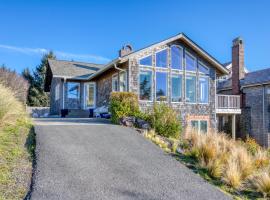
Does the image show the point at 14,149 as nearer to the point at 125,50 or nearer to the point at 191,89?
the point at 191,89

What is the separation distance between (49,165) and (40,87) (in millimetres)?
31228

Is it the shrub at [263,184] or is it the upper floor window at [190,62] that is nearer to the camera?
the shrub at [263,184]

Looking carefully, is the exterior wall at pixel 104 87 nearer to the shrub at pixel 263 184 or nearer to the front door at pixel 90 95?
the front door at pixel 90 95

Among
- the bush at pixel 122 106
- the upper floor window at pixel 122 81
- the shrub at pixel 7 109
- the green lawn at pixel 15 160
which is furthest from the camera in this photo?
the upper floor window at pixel 122 81

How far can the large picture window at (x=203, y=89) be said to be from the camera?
A: 17766 mm

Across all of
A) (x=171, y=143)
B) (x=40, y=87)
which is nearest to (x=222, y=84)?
(x=171, y=143)

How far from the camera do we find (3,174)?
228 inches

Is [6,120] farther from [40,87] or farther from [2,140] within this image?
[40,87]

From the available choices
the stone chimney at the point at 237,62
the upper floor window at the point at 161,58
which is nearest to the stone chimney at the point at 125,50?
the upper floor window at the point at 161,58

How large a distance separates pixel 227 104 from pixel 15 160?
15747mm

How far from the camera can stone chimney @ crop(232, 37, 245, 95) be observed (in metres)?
20.5

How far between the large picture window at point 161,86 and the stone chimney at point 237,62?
746 centimetres

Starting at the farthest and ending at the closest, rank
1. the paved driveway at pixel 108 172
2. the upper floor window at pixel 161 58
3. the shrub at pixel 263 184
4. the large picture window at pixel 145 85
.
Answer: the upper floor window at pixel 161 58 < the large picture window at pixel 145 85 < the shrub at pixel 263 184 < the paved driveway at pixel 108 172

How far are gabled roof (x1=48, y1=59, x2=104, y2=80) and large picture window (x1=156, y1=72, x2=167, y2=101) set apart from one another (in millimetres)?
6385
